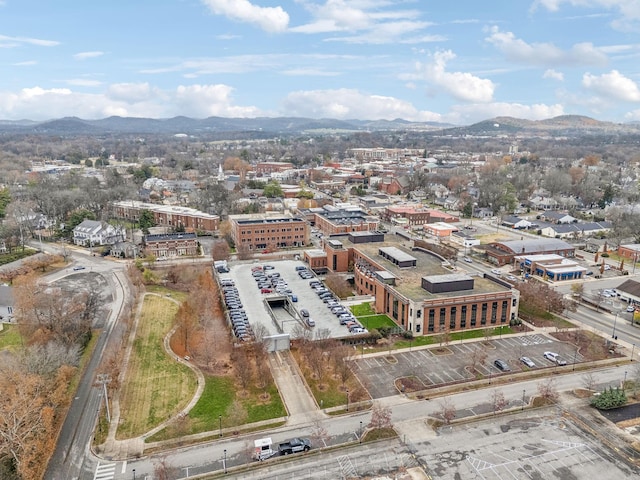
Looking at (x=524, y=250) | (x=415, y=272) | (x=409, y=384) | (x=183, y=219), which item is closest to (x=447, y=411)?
(x=409, y=384)

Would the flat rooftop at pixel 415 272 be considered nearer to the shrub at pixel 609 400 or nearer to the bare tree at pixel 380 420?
the shrub at pixel 609 400

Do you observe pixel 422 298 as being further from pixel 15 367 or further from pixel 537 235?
Answer: pixel 537 235

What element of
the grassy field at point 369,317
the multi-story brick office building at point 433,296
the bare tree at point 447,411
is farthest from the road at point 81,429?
the multi-story brick office building at point 433,296

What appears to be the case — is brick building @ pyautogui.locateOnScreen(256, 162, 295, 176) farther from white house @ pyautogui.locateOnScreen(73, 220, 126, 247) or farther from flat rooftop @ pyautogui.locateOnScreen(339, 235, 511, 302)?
flat rooftop @ pyautogui.locateOnScreen(339, 235, 511, 302)

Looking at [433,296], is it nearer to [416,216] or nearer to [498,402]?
[498,402]

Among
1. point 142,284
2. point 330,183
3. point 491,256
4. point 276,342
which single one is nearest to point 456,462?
point 276,342

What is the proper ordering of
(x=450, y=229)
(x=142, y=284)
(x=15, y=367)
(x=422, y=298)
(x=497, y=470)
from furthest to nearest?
(x=450, y=229) → (x=142, y=284) → (x=422, y=298) → (x=15, y=367) → (x=497, y=470)
